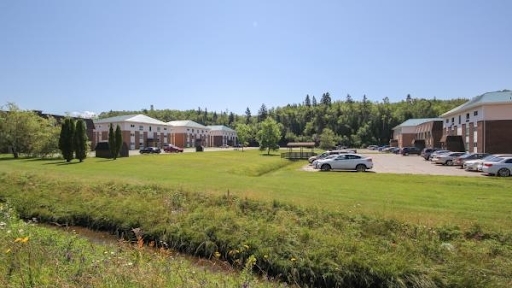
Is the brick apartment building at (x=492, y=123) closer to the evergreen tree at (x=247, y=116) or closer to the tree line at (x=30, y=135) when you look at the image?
the tree line at (x=30, y=135)

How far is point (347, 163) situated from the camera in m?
31.5

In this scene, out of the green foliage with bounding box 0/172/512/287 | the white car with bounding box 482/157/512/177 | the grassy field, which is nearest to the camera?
the green foliage with bounding box 0/172/512/287

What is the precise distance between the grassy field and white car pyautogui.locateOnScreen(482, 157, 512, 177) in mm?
10303

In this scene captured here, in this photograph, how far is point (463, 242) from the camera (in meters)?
9.55

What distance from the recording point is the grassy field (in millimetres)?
8469

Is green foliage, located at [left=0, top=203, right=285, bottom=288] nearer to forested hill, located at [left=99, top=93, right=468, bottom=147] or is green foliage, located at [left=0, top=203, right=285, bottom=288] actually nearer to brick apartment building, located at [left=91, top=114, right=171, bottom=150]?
brick apartment building, located at [left=91, top=114, right=171, bottom=150]

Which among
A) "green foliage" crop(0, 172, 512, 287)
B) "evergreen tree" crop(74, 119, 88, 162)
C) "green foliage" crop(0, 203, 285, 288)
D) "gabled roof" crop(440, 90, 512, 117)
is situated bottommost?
"green foliage" crop(0, 172, 512, 287)

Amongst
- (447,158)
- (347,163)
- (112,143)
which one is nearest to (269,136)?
(112,143)

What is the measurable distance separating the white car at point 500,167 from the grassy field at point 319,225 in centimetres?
1030

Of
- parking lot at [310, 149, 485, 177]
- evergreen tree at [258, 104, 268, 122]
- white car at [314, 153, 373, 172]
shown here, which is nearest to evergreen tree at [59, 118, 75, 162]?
white car at [314, 153, 373, 172]

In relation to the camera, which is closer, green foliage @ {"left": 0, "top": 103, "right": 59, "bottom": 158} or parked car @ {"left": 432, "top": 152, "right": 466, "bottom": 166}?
parked car @ {"left": 432, "top": 152, "right": 466, "bottom": 166}

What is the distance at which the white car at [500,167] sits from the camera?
2662 cm

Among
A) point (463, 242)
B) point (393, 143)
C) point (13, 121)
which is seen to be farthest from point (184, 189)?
point (393, 143)

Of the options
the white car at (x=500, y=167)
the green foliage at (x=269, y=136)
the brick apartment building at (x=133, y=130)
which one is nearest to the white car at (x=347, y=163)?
the white car at (x=500, y=167)
